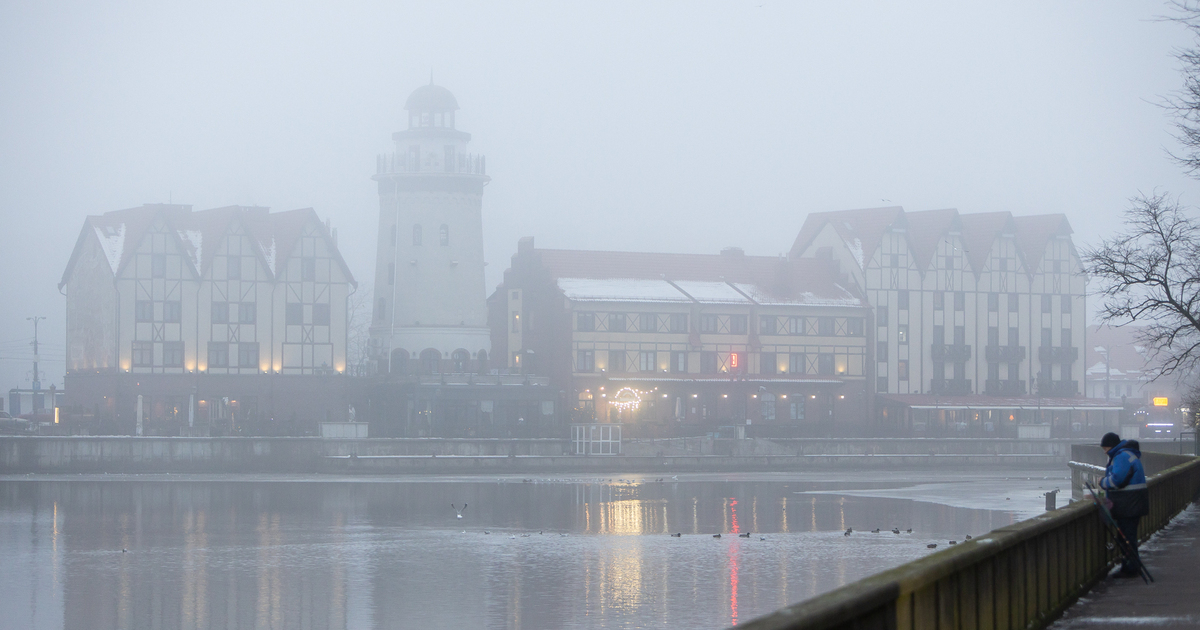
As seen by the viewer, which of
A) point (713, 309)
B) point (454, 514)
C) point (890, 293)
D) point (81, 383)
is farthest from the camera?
point (890, 293)

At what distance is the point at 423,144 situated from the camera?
75.2 m

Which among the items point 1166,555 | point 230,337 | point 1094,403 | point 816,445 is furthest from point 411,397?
point 1166,555

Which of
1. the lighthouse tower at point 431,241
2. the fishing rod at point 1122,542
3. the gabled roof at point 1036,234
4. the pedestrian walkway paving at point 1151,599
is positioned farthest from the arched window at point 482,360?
the fishing rod at point 1122,542

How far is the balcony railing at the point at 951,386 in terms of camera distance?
8375 centimetres

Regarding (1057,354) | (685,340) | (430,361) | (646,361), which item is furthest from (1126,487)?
(1057,354)

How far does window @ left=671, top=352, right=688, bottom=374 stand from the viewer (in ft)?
255

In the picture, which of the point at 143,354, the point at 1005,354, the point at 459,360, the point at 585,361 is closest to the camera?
the point at 143,354

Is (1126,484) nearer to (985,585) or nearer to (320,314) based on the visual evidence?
(985,585)

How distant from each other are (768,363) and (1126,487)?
65.5 metres

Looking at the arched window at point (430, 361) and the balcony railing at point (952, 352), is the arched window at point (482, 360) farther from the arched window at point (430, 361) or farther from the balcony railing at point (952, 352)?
the balcony railing at point (952, 352)

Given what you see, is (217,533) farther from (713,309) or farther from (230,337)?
(713,309)

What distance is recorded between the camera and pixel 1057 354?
87250 millimetres

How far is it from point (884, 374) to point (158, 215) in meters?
44.0

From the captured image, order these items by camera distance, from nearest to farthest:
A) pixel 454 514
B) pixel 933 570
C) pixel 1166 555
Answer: pixel 933 570 → pixel 1166 555 → pixel 454 514
